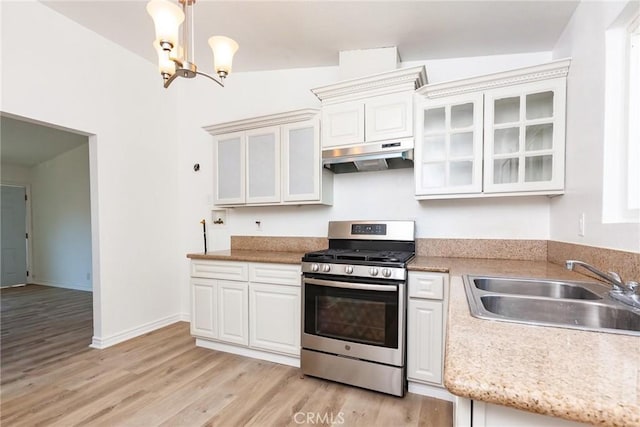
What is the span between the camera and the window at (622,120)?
135 cm

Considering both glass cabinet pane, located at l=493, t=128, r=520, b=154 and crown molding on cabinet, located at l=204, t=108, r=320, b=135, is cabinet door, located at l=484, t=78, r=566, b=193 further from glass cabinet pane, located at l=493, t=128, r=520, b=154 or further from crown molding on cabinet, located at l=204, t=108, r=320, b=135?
crown molding on cabinet, located at l=204, t=108, r=320, b=135

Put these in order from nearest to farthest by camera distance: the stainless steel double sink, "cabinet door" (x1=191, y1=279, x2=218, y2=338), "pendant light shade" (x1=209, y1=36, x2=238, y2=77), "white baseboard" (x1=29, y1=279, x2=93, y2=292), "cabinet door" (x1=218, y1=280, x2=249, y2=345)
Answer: the stainless steel double sink, "pendant light shade" (x1=209, y1=36, x2=238, y2=77), "cabinet door" (x1=218, y1=280, x2=249, y2=345), "cabinet door" (x1=191, y1=279, x2=218, y2=338), "white baseboard" (x1=29, y1=279, x2=93, y2=292)

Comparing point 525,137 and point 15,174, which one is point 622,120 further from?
point 15,174

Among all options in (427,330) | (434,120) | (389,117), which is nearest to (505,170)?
(434,120)

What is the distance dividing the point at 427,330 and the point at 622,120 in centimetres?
150

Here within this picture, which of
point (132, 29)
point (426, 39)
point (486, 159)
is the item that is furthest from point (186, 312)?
point (426, 39)

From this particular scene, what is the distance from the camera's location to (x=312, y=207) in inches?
120

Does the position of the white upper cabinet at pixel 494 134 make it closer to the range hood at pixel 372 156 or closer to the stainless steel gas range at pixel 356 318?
the range hood at pixel 372 156

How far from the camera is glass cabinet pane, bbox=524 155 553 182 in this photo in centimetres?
204

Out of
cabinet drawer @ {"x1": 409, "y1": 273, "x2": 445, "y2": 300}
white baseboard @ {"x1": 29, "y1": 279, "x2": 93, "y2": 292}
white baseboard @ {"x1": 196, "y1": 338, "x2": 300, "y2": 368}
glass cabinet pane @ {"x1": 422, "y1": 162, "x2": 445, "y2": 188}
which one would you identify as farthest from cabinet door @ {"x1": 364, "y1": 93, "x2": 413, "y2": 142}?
white baseboard @ {"x1": 29, "y1": 279, "x2": 93, "y2": 292}

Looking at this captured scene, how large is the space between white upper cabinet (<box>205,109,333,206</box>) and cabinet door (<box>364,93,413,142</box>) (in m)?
0.47

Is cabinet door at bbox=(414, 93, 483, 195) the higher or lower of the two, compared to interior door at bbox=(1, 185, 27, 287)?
higher

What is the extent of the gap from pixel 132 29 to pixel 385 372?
3.47 meters

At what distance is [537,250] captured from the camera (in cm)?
230
